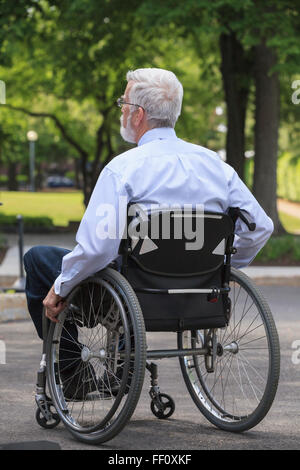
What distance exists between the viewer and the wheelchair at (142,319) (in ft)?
14.5

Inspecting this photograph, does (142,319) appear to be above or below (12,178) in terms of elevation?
above

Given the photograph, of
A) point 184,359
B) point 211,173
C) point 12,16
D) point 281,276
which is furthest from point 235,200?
point 12,16

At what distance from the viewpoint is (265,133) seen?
66.4ft

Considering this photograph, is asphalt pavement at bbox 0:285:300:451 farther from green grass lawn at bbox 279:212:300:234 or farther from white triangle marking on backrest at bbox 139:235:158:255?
green grass lawn at bbox 279:212:300:234

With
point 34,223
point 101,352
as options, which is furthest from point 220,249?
point 34,223

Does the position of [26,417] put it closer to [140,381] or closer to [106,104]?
[140,381]

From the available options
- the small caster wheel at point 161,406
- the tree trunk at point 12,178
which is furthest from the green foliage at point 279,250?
the tree trunk at point 12,178

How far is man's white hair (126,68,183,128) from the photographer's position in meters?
4.68

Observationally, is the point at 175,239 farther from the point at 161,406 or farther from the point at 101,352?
the point at 161,406

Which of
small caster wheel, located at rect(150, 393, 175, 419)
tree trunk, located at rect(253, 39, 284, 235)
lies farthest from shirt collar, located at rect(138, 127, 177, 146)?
tree trunk, located at rect(253, 39, 284, 235)

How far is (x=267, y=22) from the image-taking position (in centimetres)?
1675

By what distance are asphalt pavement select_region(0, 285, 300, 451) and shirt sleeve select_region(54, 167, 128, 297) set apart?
804mm

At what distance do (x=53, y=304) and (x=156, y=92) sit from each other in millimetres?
1085

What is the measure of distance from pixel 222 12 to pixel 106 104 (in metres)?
10.2
